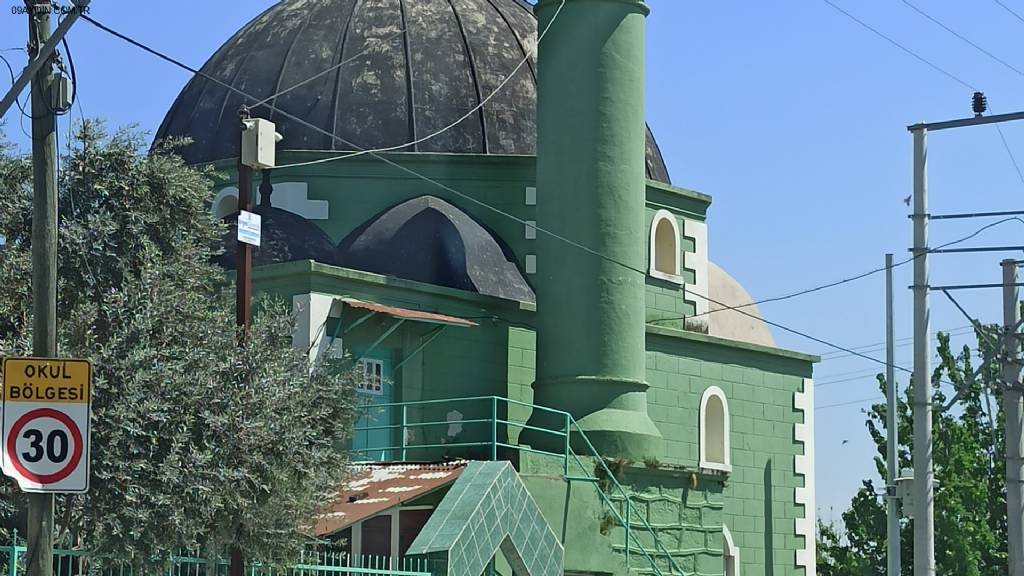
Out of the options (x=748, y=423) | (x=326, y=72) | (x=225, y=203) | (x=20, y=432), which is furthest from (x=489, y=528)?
(x=326, y=72)

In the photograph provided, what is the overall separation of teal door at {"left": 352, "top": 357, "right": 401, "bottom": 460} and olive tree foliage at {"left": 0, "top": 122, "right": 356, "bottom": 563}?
5.36m

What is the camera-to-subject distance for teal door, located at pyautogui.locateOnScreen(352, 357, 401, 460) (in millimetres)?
23109

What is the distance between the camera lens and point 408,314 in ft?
76.4

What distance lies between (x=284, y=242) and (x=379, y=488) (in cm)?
677

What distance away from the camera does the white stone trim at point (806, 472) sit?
97.3 ft

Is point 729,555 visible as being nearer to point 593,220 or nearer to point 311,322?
point 593,220

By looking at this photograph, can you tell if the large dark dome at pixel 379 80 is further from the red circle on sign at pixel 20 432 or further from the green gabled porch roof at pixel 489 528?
the red circle on sign at pixel 20 432

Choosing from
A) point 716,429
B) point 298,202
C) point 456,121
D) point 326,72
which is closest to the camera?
point 298,202

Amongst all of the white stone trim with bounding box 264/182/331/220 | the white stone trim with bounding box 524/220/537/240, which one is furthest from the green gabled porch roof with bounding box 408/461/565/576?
the white stone trim with bounding box 264/182/331/220

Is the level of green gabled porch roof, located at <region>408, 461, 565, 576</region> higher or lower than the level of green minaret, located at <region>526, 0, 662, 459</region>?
lower

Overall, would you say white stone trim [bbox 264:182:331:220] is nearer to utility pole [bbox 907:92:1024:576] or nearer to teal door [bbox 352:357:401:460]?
teal door [bbox 352:357:401:460]

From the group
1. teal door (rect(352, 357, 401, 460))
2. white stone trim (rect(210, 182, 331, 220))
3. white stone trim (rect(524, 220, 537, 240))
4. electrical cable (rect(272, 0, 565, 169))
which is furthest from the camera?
white stone trim (rect(524, 220, 537, 240))

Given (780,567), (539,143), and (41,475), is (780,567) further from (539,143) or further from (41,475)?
(41,475)

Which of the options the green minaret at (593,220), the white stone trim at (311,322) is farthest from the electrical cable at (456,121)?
the white stone trim at (311,322)
